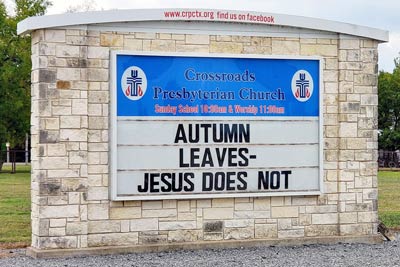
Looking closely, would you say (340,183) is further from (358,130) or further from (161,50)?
(161,50)

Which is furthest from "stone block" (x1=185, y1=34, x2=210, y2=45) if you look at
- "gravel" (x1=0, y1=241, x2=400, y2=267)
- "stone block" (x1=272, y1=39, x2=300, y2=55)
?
"gravel" (x1=0, y1=241, x2=400, y2=267)

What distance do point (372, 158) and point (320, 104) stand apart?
132cm

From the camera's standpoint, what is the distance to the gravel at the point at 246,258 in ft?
39.3

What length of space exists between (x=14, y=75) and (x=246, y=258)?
3937 cm

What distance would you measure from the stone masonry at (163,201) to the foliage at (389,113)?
50329 mm

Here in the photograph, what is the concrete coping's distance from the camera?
1252 cm

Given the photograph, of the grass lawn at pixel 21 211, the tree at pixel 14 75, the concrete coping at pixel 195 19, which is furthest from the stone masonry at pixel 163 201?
the tree at pixel 14 75

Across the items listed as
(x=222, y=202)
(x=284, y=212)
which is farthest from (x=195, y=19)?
(x=284, y=212)

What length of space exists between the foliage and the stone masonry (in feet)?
165

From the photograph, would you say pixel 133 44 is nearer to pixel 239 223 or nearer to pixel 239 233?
pixel 239 223

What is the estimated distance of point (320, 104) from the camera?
13938mm

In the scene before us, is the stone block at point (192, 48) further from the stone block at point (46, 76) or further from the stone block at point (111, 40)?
the stone block at point (46, 76)

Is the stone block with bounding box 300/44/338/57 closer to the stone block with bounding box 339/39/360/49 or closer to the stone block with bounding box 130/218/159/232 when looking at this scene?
the stone block with bounding box 339/39/360/49

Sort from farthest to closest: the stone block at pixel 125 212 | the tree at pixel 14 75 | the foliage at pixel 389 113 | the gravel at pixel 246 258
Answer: the foliage at pixel 389 113, the tree at pixel 14 75, the stone block at pixel 125 212, the gravel at pixel 246 258
